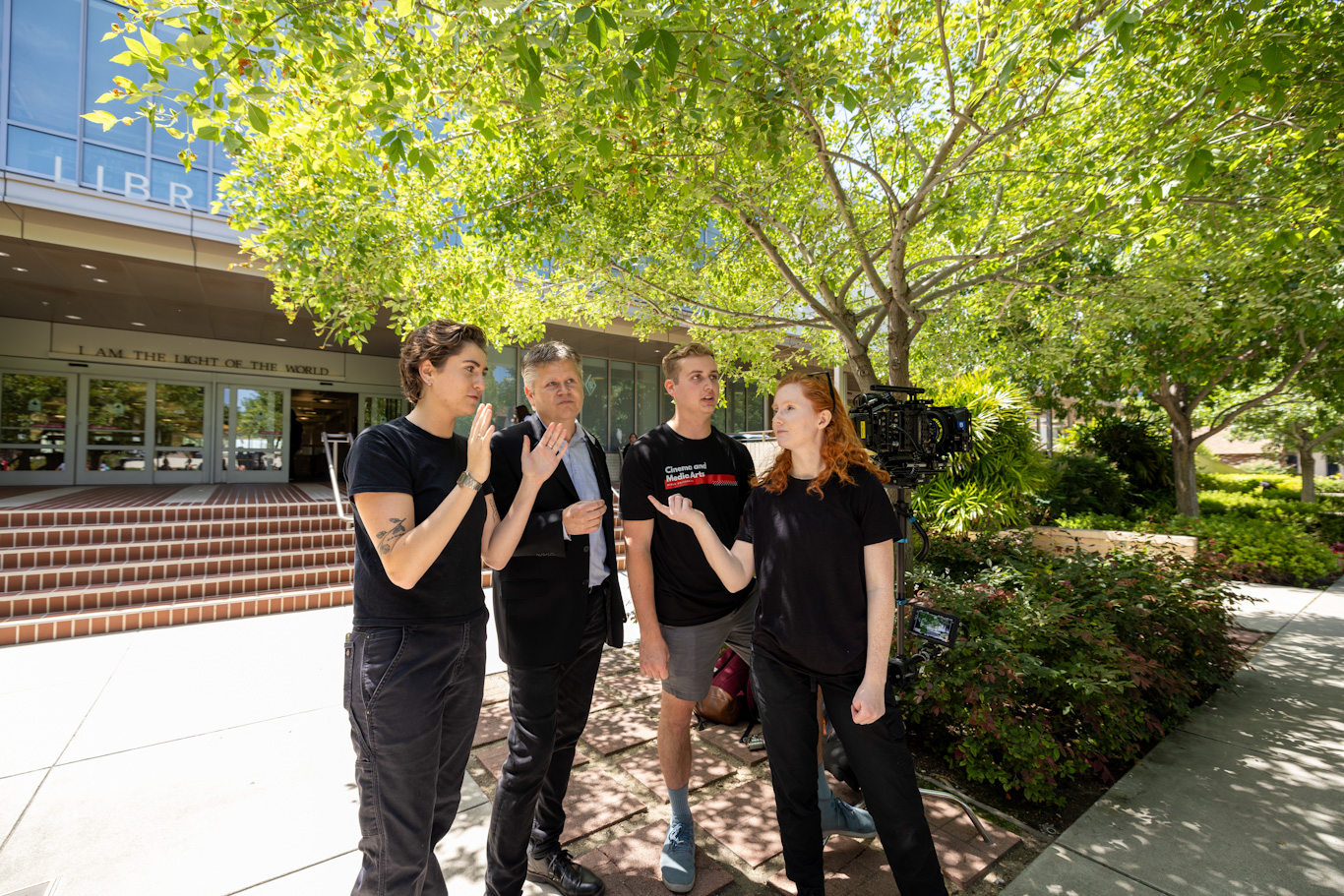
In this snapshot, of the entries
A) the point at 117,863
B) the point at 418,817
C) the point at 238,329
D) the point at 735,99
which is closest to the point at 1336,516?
the point at 735,99

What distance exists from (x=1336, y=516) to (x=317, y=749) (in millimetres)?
17433

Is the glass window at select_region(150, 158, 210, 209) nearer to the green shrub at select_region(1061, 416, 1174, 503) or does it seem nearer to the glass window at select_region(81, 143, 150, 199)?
the glass window at select_region(81, 143, 150, 199)

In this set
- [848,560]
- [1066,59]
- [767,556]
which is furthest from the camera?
[1066,59]

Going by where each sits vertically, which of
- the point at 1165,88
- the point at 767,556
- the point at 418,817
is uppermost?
the point at 1165,88

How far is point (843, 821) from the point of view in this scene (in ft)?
8.32

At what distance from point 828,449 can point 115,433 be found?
1694cm

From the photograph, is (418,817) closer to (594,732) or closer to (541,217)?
(594,732)

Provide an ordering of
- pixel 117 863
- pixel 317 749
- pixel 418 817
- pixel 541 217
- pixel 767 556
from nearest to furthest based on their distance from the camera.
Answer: pixel 418 817 → pixel 767 556 → pixel 117 863 → pixel 317 749 → pixel 541 217

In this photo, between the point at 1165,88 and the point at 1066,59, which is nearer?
the point at 1165,88

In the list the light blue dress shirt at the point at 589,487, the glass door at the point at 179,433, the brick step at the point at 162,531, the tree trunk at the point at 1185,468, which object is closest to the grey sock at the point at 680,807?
the light blue dress shirt at the point at 589,487

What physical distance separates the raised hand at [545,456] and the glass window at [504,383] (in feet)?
40.4

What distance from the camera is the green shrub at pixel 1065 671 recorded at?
2967 millimetres

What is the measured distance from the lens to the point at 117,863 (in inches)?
97.5

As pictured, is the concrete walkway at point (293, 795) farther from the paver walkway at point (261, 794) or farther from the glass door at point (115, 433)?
the glass door at point (115, 433)
